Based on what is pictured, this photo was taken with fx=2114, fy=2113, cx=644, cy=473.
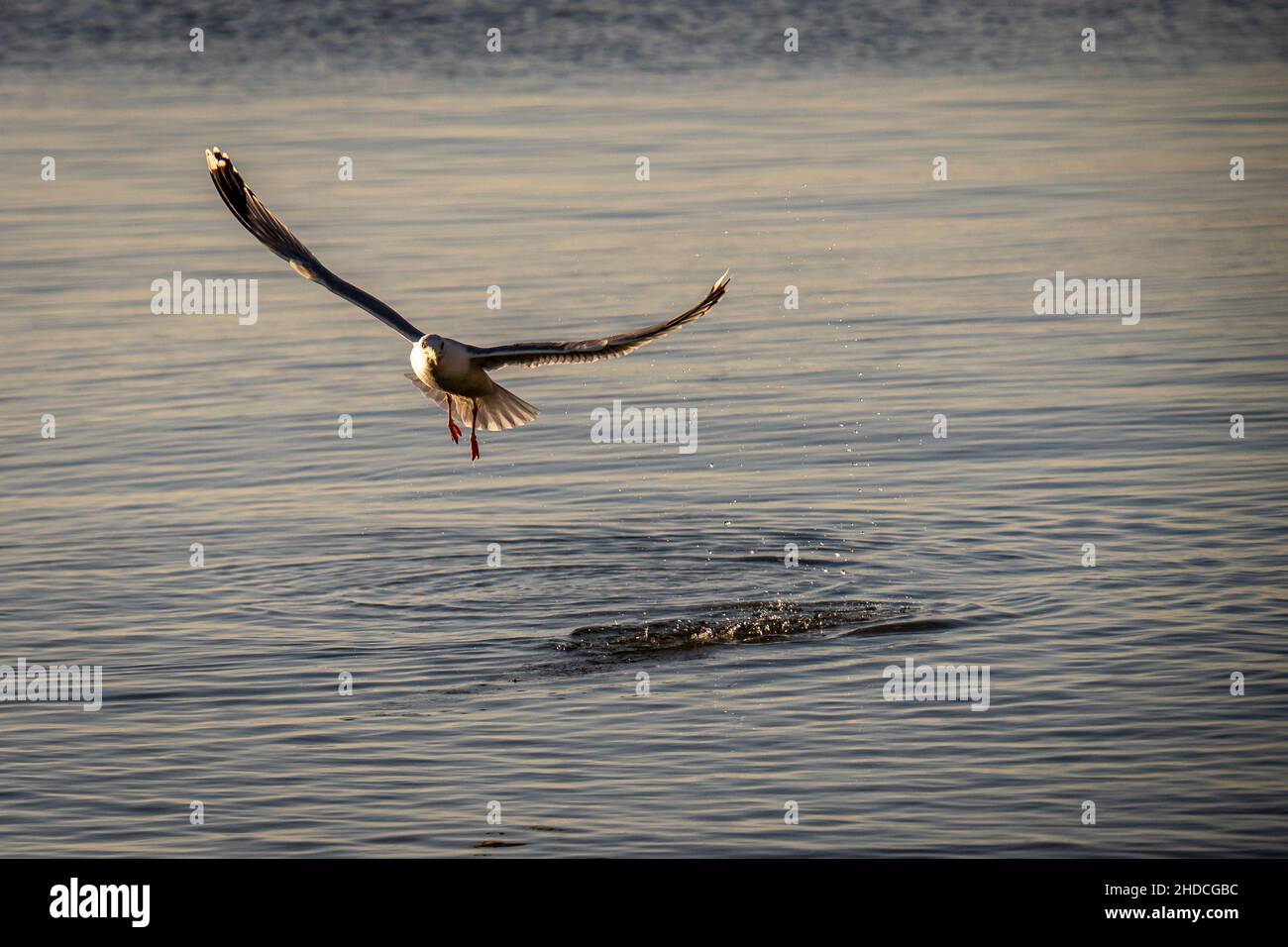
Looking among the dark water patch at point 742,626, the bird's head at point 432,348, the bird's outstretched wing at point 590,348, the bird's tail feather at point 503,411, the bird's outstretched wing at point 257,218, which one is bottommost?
the dark water patch at point 742,626

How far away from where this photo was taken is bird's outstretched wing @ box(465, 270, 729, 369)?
36.0 feet

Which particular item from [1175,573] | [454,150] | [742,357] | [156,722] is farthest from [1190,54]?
[156,722]

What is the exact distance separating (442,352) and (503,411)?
173 cm

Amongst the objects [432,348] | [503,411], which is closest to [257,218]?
[432,348]

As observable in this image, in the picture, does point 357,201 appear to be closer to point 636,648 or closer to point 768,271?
point 768,271

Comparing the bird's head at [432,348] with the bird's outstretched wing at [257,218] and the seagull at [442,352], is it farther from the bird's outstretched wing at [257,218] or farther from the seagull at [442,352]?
the bird's outstretched wing at [257,218]

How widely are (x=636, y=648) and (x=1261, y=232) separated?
13133mm

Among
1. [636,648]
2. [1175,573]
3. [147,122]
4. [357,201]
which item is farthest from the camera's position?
[147,122]

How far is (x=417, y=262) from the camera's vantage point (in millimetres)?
23266

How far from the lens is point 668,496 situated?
52.9 ft

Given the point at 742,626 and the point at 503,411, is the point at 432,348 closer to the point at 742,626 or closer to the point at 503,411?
the point at 503,411

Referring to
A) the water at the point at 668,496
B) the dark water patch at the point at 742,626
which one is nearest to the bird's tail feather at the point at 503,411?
the water at the point at 668,496

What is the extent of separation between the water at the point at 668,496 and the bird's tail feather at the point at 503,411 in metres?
1.02

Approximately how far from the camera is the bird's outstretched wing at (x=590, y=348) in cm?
1096
